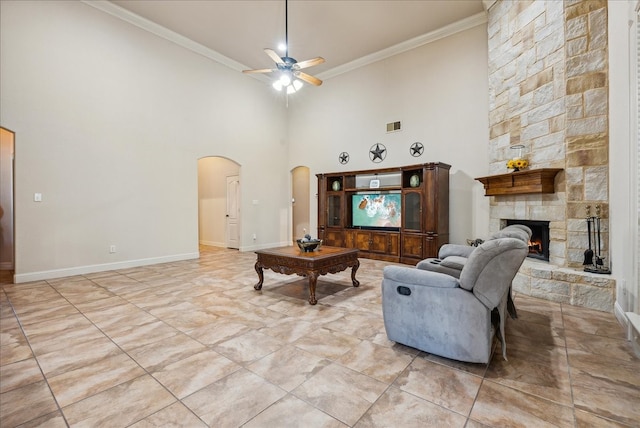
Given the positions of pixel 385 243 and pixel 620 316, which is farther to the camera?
pixel 385 243

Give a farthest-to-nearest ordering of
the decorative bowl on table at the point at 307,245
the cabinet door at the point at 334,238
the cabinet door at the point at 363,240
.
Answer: the cabinet door at the point at 334,238 < the cabinet door at the point at 363,240 < the decorative bowl on table at the point at 307,245

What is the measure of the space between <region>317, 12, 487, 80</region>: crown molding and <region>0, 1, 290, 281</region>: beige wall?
2687 mm

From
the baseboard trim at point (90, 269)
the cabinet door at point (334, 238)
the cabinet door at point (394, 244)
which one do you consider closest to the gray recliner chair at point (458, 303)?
the cabinet door at point (394, 244)

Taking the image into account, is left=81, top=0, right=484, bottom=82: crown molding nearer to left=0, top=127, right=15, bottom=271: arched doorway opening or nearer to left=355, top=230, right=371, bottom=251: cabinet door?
left=0, top=127, right=15, bottom=271: arched doorway opening

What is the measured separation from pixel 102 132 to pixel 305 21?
4.31 metres

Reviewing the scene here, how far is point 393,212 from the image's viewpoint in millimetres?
6227

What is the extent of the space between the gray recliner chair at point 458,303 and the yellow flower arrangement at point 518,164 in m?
2.86

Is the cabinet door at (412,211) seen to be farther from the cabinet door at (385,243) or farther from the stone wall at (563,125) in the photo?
the stone wall at (563,125)

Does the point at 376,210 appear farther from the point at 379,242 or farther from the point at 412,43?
the point at 412,43

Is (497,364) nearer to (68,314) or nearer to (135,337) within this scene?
(135,337)

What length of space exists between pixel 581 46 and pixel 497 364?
13.0 feet

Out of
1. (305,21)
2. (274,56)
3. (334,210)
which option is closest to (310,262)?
(274,56)

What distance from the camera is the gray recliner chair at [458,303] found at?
1943 mm

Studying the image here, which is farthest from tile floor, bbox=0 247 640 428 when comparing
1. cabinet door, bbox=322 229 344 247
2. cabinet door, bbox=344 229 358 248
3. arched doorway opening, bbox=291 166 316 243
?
arched doorway opening, bbox=291 166 316 243
